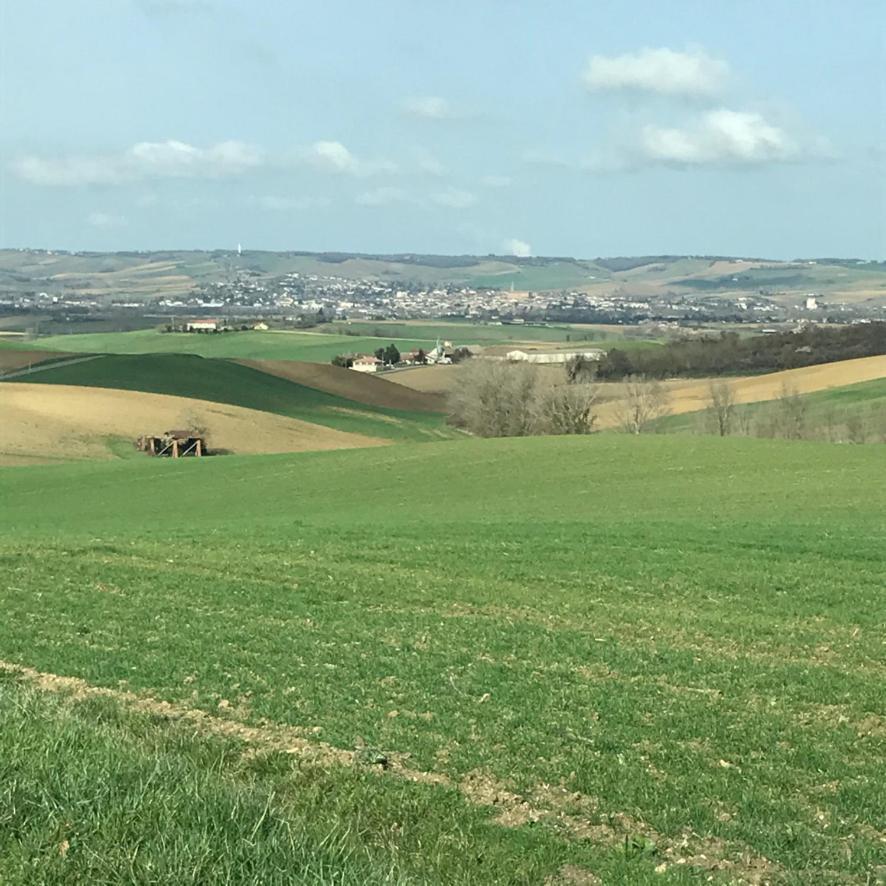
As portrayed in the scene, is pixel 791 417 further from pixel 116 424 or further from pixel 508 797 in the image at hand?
pixel 508 797

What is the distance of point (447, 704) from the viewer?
1195 centimetres

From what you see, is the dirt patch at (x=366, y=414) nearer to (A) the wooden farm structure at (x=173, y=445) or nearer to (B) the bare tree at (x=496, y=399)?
(B) the bare tree at (x=496, y=399)

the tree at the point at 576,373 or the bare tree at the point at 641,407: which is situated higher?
the tree at the point at 576,373

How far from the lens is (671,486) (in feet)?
133

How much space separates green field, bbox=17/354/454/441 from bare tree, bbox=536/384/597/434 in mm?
11981

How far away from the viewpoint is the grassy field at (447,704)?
23.0 feet

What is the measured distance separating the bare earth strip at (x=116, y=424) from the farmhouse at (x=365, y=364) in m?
58.2

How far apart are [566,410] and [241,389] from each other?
3376cm

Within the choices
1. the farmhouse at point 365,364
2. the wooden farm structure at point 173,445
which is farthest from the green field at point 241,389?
the farmhouse at point 365,364

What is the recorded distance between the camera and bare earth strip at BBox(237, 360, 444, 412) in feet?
355

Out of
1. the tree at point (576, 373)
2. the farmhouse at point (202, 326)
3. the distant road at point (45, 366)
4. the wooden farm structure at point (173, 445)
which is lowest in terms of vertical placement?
the wooden farm structure at point (173, 445)

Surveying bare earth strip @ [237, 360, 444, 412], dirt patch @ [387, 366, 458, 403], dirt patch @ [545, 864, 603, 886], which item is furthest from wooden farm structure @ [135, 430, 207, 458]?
dirt patch @ [545, 864, 603, 886]

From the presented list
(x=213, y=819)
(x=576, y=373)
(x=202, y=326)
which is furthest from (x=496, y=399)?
(x=202, y=326)

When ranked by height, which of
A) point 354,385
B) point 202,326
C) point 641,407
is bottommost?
point 354,385
